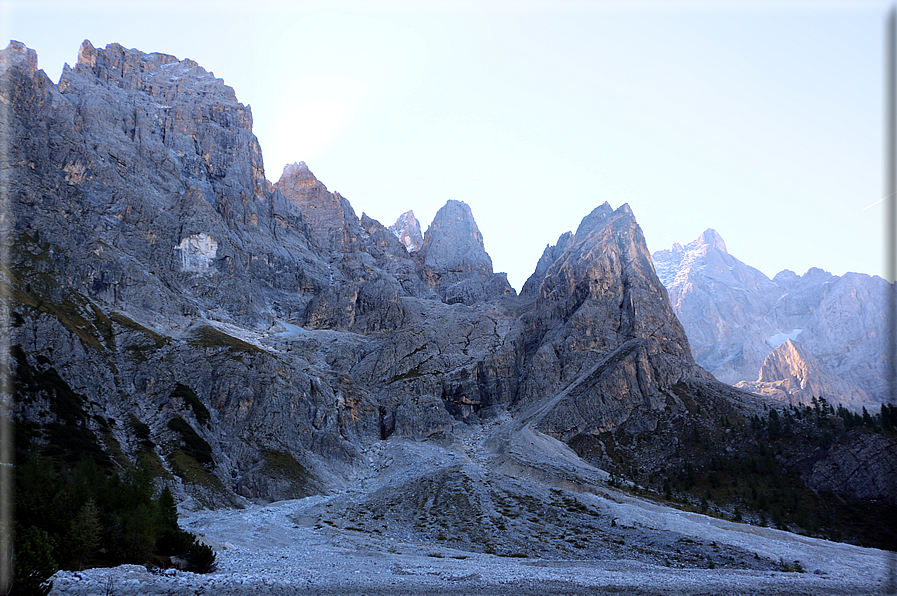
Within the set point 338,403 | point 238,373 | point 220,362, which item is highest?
point 220,362

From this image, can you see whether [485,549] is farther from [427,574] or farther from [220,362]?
[220,362]

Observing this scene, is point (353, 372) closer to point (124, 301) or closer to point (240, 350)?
point (240, 350)

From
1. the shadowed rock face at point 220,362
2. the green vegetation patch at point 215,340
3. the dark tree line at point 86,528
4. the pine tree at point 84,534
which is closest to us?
the dark tree line at point 86,528

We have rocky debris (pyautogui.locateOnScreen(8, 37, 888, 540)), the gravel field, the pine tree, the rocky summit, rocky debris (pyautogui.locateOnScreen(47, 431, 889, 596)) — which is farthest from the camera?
rocky debris (pyautogui.locateOnScreen(8, 37, 888, 540))

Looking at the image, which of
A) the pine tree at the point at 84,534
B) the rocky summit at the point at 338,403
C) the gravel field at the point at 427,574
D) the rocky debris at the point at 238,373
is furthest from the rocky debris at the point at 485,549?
the rocky debris at the point at 238,373

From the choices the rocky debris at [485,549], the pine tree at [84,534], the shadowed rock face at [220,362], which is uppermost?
the shadowed rock face at [220,362]

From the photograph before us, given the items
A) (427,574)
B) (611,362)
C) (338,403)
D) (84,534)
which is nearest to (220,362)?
(338,403)

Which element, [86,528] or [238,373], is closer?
[86,528]

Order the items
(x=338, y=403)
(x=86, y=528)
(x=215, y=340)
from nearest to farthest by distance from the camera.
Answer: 1. (x=86, y=528)
2. (x=215, y=340)
3. (x=338, y=403)

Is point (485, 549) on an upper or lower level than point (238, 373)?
lower

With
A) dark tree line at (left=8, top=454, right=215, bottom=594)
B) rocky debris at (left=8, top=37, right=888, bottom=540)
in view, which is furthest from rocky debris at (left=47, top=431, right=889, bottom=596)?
rocky debris at (left=8, top=37, right=888, bottom=540)

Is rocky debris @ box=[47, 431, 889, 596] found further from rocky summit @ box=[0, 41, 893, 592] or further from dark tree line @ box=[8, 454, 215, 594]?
dark tree line @ box=[8, 454, 215, 594]

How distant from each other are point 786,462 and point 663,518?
61.6m

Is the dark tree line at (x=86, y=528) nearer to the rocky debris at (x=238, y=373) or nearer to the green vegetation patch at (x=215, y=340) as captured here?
the rocky debris at (x=238, y=373)
